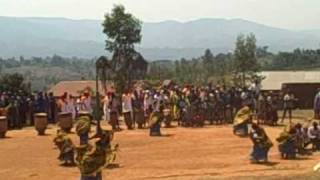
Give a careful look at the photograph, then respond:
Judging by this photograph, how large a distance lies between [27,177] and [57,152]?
4.11m

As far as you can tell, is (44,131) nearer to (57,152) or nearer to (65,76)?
(57,152)

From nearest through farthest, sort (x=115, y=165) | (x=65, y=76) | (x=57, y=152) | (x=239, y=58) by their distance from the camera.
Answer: (x=115, y=165)
(x=57, y=152)
(x=239, y=58)
(x=65, y=76)

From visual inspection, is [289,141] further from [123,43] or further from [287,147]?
[123,43]

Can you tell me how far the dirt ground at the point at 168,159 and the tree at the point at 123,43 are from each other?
28.4 meters

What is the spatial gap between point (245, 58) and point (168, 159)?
42796 mm

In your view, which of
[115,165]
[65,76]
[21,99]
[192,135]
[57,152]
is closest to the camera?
[115,165]

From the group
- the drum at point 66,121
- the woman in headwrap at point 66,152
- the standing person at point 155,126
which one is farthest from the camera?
the drum at point 66,121

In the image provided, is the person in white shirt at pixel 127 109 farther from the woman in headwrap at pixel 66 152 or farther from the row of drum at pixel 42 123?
the woman in headwrap at pixel 66 152

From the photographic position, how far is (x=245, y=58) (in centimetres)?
6375

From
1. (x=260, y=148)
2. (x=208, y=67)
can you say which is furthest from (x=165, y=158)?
(x=208, y=67)

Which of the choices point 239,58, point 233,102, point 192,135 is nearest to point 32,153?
point 192,135

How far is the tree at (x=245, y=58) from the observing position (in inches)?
Result: 2496

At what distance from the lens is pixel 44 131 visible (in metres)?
29.0

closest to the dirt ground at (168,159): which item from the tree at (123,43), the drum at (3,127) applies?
the drum at (3,127)
